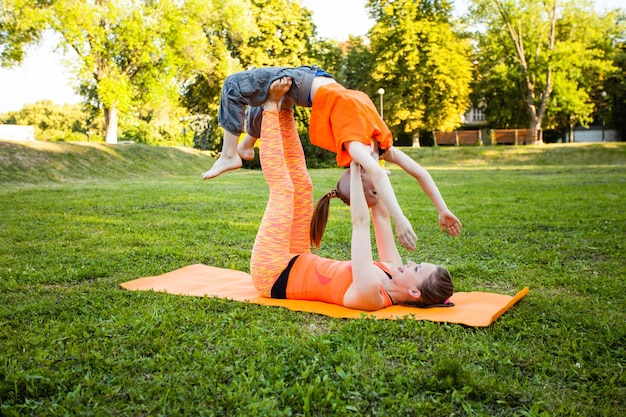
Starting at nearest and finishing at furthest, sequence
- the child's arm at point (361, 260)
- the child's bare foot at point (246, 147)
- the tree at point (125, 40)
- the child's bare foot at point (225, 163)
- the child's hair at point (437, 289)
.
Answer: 1. the child's arm at point (361, 260)
2. the child's hair at point (437, 289)
3. the child's bare foot at point (225, 163)
4. the child's bare foot at point (246, 147)
5. the tree at point (125, 40)

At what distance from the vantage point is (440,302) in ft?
11.2

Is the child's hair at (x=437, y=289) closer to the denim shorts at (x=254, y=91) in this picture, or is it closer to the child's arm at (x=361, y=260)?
the child's arm at (x=361, y=260)

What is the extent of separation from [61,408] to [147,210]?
21.6 ft

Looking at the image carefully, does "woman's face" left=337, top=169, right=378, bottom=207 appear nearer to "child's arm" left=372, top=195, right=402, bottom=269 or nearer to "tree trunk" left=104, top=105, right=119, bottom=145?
"child's arm" left=372, top=195, right=402, bottom=269

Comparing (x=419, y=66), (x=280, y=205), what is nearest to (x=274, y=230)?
(x=280, y=205)

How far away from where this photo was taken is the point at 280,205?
379cm

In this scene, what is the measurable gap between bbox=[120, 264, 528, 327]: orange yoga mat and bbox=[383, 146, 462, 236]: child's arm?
51 cm

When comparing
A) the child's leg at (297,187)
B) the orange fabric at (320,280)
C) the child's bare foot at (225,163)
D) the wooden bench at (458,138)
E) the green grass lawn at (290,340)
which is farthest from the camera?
the wooden bench at (458,138)

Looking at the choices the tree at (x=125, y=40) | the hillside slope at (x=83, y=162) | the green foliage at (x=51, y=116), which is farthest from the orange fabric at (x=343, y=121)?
the green foliage at (x=51, y=116)

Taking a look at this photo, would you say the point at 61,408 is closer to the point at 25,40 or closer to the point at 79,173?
the point at 79,173

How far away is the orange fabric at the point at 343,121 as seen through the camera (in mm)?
3575

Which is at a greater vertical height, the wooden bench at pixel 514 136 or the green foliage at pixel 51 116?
the green foliage at pixel 51 116

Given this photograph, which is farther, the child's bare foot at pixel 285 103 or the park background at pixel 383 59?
the park background at pixel 383 59

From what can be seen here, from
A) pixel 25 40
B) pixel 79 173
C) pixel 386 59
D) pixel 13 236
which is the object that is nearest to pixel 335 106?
pixel 13 236
